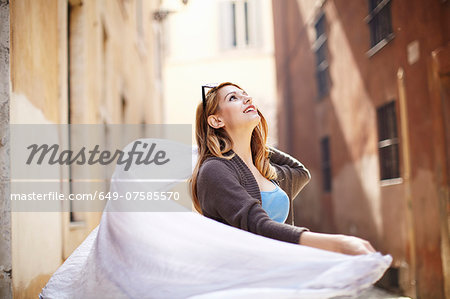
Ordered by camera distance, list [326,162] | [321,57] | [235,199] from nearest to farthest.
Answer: [235,199]
[321,57]
[326,162]

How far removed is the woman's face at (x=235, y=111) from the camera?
2.77 meters

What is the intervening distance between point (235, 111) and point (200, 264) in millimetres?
871

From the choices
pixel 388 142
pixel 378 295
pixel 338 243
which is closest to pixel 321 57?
pixel 388 142

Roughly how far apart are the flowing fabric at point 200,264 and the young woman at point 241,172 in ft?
0.44

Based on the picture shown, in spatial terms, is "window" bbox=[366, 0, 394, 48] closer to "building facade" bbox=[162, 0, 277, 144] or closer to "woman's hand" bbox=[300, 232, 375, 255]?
"woman's hand" bbox=[300, 232, 375, 255]

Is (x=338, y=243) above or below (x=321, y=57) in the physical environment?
below

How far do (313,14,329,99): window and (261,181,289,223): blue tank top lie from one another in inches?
425

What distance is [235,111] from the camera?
277cm

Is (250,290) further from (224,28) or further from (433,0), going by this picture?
(224,28)

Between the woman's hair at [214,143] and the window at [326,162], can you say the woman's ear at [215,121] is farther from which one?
the window at [326,162]

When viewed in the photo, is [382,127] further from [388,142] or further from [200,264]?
[200,264]

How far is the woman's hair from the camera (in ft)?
8.88

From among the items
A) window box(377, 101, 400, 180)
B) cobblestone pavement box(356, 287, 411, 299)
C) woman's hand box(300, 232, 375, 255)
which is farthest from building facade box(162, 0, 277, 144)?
woman's hand box(300, 232, 375, 255)

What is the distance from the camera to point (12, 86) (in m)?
3.90
